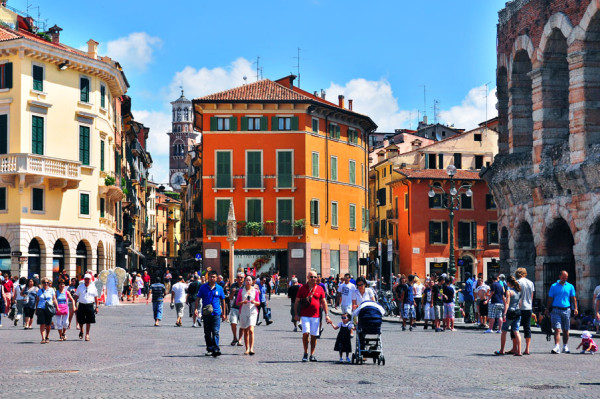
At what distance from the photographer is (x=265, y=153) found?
6391 cm

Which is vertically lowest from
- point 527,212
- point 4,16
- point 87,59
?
point 527,212

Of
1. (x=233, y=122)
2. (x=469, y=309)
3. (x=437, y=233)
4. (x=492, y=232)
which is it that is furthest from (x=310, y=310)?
(x=492, y=232)

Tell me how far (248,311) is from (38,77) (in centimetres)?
3271

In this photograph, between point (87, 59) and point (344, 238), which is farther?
point (344, 238)

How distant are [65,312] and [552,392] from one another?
49.2 ft

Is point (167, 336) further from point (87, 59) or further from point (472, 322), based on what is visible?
point (87, 59)

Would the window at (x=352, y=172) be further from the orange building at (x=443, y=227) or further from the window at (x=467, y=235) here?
the window at (x=467, y=235)

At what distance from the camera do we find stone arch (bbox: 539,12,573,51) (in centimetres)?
3170

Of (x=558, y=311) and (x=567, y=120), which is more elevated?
(x=567, y=120)

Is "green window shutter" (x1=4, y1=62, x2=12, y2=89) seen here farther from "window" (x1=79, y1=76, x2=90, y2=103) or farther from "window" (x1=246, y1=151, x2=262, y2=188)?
"window" (x1=246, y1=151, x2=262, y2=188)

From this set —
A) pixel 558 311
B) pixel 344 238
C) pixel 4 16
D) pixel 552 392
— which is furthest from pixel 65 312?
pixel 344 238

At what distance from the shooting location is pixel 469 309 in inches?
1309

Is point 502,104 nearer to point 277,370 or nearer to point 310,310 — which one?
point 310,310

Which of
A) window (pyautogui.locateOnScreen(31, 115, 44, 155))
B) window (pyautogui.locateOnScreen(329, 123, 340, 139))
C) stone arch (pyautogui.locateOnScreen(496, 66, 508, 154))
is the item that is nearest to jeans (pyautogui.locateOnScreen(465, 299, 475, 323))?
stone arch (pyautogui.locateOnScreen(496, 66, 508, 154))
